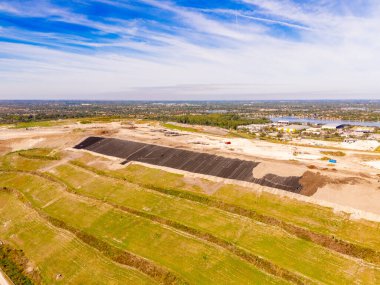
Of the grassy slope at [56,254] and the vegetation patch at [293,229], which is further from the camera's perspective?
the grassy slope at [56,254]

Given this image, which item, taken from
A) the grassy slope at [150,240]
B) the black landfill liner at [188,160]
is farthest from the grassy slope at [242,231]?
the black landfill liner at [188,160]

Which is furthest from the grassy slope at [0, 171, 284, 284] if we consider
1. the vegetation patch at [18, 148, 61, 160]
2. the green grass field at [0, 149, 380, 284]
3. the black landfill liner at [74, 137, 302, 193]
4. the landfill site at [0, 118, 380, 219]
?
the vegetation patch at [18, 148, 61, 160]

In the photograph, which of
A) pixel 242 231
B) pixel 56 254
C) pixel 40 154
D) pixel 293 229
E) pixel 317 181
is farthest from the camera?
pixel 40 154

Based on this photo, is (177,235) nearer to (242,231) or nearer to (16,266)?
(242,231)

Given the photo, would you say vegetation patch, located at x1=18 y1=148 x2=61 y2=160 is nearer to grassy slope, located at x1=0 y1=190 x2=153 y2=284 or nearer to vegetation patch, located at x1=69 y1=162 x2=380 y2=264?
grassy slope, located at x1=0 y1=190 x2=153 y2=284

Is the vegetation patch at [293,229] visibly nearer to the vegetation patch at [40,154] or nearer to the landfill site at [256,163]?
the landfill site at [256,163]

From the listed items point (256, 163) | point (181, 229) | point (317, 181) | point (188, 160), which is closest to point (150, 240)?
point (181, 229)
